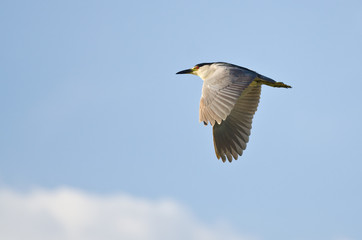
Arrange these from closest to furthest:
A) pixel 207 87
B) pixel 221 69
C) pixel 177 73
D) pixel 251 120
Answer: pixel 207 87
pixel 221 69
pixel 251 120
pixel 177 73

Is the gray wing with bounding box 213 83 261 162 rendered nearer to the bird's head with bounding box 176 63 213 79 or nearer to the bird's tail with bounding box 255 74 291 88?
the bird's tail with bounding box 255 74 291 88

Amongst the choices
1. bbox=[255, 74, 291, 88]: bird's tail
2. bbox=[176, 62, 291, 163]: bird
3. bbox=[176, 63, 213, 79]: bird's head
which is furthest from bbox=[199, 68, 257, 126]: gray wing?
bbox=[176, 63, 213, 79]: bird's head

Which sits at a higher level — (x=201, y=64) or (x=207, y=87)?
(x=201, y=64)

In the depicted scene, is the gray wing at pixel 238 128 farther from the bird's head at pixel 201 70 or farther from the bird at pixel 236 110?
the bird's head at pixel 201 70

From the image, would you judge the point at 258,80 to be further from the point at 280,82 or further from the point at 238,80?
the point at 238,80

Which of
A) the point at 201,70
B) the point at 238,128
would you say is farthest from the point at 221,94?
the point at 201,70

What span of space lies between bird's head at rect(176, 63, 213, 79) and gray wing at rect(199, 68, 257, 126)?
1180mm

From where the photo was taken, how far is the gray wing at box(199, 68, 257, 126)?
12.2 metres

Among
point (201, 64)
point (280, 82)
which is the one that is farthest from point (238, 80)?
point (201, 64)

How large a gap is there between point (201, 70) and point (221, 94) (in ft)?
10.0

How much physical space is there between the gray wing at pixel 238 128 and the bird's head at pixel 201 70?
102 cm

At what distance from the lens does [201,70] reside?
1555 centimetres

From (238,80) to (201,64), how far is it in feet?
9.24

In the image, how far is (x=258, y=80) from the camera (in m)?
14.6
